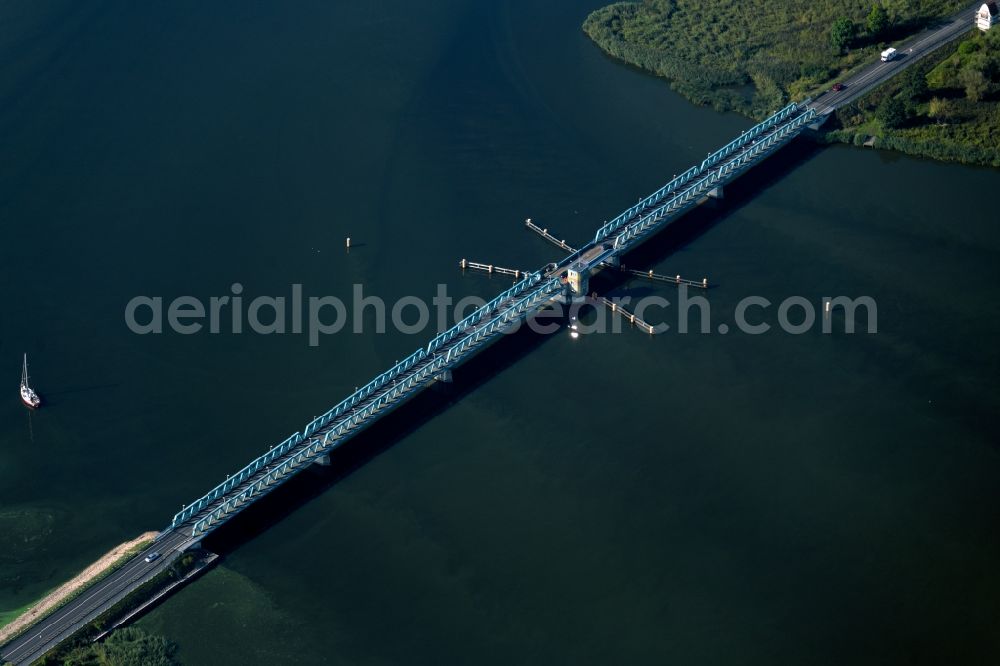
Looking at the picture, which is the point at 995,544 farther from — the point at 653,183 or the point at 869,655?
the point at 653,183

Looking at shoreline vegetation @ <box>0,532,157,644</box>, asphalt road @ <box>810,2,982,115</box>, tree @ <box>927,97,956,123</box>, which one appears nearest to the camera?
shoreline vegetation @ <box>0,532,157,644</box>

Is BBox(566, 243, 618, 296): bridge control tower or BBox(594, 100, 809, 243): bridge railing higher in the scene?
BBox(594, 100, 809, 243): bridge railing

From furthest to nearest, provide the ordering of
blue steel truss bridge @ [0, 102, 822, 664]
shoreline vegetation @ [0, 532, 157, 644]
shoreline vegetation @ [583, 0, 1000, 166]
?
shoreline vegetation @ [583, 0, 1000, 166]
blue steel truss bridge @ [0, 102, 822, 664]
shoreline vegetation @ [0, 532, 157, 644]

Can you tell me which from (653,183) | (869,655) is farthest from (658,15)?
(869,655)

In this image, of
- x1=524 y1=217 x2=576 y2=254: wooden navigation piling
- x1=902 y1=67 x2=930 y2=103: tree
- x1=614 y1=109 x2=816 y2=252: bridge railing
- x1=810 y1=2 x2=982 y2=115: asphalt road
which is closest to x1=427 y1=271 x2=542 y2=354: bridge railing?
x1=524 y1=217 x2=576 y2=254: wooden navigation piling

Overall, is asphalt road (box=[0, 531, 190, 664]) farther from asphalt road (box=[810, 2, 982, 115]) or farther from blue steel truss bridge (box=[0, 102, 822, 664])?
asphalt road (box=[810, 2, 982, 115])

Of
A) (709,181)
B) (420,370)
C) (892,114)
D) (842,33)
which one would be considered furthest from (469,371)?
(842,33)
